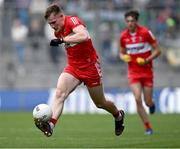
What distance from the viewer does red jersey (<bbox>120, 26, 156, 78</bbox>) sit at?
19438 mm

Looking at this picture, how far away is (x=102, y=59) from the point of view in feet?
96.5

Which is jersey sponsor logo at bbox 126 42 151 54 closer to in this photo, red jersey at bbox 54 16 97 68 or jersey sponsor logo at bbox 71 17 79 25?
red jersey at bbox 54 16 97 68

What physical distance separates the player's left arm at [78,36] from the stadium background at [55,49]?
46.3 feet

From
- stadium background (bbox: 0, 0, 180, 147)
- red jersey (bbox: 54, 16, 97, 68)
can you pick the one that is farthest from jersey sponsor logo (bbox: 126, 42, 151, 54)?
stadium background (bbox: 0, 0, 180, 147)

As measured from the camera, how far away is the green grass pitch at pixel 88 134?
14.9 metres

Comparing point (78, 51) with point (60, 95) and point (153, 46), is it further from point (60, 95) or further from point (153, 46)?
point (153, 46)

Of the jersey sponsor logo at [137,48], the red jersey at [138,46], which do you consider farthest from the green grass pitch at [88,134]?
the jersey sponsor logo at [137,48]

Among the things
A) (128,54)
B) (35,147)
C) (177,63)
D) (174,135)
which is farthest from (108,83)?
(35,147)

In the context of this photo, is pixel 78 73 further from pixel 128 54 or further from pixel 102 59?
pixel 102 59

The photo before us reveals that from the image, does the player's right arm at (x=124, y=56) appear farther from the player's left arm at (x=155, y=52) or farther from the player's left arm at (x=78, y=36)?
the player's left arm at (x=78, y=36)

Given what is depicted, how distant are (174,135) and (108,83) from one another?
41.3ft

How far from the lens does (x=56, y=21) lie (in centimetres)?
1480

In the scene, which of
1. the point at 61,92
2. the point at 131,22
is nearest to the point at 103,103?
the point at 61,92

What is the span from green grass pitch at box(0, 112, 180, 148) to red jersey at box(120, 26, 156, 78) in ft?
4.92
